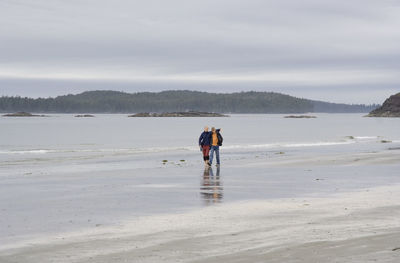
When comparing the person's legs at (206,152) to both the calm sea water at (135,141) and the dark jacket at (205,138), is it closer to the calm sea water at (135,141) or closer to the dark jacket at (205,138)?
the dark jacket at (205,138)

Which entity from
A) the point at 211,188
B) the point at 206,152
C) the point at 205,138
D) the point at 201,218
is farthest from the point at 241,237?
the point at 205,138

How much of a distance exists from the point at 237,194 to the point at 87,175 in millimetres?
9216

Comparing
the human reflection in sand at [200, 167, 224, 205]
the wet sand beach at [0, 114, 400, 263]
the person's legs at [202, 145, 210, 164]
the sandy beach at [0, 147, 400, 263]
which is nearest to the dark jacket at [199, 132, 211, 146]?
the person's legs at [202, 145, 210, 164]

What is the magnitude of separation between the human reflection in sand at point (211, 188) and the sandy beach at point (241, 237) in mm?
1348

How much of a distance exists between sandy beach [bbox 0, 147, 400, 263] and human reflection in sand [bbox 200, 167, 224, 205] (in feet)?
4.42

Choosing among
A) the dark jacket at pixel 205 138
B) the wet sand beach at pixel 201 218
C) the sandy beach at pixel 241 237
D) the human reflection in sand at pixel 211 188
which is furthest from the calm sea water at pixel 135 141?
the sandy beach at pixel 241 237

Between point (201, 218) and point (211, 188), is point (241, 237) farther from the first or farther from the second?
point (211, 188)

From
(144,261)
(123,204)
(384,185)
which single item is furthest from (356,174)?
(144,261)

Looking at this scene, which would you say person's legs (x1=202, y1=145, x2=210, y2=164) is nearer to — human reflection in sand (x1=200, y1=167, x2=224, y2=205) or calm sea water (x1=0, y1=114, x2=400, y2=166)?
human reflection in sand (x1=200, y1=167, x2=224, y2=205)

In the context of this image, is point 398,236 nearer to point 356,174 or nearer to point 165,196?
point 165,196

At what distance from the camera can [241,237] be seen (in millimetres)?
11648

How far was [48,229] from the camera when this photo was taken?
12836 mm

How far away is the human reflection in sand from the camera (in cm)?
1770

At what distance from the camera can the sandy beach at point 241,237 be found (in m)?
9.95
